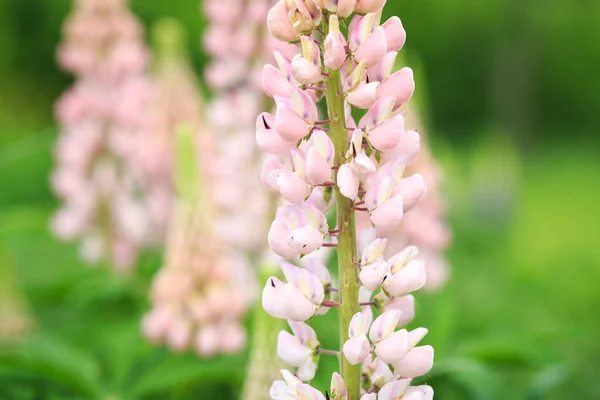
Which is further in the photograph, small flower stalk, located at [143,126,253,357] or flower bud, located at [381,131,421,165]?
small flower stalk, located at [143,126,253,357]

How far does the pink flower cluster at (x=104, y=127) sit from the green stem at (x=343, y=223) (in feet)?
7.40

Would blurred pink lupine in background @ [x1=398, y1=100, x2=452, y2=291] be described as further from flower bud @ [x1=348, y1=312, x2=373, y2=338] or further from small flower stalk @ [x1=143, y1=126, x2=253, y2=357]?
flower bud @ [x1=348, y1=312, x2=373, y2=338]

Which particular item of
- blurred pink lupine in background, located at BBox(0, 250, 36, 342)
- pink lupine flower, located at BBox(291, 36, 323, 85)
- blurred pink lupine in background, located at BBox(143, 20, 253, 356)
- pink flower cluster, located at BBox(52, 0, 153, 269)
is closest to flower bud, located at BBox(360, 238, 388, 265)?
pink lupine flower, located at BBox(291, 36, 323, 85)

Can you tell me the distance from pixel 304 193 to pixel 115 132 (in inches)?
95.2

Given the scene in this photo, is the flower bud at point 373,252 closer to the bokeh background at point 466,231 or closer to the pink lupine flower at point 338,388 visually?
the pink lupine flower at point 338,388

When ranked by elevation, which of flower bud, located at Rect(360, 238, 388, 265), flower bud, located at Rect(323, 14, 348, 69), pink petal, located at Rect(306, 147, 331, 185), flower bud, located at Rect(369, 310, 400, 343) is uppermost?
flower bud, located at Rect(323, 14, 348, 69)

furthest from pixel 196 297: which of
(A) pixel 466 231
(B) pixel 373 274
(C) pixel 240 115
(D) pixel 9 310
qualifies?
(A) pixel 466 231

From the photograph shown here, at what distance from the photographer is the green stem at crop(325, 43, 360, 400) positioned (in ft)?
3.73

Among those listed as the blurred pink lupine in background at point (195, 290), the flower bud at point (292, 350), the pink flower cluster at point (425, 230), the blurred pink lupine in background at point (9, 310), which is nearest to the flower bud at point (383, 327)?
the flower bud at point (292, 350)

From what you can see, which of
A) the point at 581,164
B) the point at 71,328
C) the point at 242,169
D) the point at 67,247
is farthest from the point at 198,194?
the point at 581,164

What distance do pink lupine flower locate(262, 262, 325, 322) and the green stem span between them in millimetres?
35

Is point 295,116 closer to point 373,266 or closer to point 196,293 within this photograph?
point 373,266

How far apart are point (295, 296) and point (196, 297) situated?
117cm

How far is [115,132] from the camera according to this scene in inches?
135
